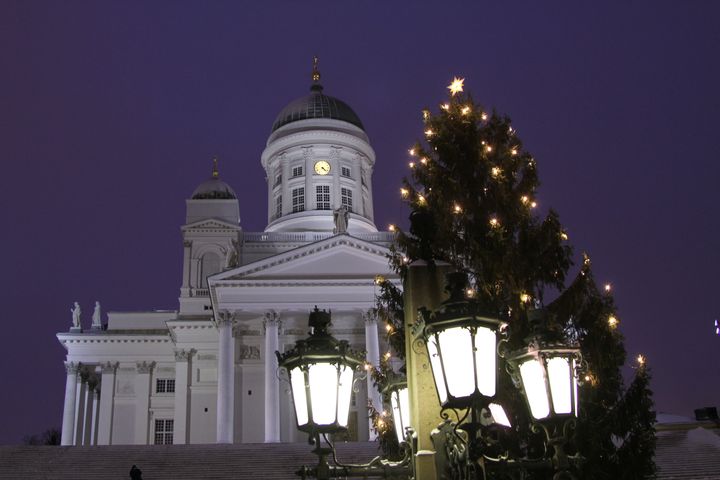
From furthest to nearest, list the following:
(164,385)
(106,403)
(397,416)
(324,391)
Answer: (164,385), (106,403), (397,416), (324,391)

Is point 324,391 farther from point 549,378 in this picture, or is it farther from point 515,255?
point 515,255

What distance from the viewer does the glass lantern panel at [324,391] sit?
525 cm

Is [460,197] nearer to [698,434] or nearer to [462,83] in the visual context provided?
[462,83]

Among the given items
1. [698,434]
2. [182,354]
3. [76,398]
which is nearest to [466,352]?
[698,434]

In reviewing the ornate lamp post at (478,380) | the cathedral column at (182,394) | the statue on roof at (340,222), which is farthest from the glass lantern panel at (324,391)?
the cathedral column at (182,394)

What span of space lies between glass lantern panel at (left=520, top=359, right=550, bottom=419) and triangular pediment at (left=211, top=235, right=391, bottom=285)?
30.6 m

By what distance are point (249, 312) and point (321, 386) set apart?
31.0 m

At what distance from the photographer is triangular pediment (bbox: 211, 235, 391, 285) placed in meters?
36.2

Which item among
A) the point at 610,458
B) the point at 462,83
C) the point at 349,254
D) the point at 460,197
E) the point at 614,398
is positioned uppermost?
the point at 349,254

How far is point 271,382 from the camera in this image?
35.2 metres

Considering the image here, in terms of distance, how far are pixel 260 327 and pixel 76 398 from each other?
15.3m

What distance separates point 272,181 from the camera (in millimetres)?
53219

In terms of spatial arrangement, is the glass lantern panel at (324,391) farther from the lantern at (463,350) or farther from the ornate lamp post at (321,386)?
the lantern at (463,350)

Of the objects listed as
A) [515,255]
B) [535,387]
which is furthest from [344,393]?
[515,255]
